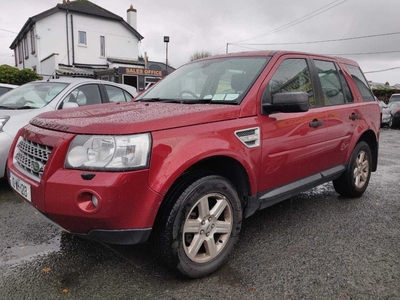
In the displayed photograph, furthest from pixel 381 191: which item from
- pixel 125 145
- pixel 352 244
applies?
pixel 125 145

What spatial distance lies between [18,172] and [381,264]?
9.72ft

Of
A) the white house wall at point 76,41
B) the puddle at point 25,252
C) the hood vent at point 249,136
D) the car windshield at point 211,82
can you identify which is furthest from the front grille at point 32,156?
the white house wall at point 76,41

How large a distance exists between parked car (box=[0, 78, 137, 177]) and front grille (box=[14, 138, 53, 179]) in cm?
180

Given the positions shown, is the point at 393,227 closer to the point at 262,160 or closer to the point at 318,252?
the point at 318,252

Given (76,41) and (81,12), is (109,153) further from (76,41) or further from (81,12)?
(81,12)

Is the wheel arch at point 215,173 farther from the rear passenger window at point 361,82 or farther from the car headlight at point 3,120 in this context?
the car headlight at point 3,120

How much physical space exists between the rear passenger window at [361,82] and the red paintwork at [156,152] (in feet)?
5.17

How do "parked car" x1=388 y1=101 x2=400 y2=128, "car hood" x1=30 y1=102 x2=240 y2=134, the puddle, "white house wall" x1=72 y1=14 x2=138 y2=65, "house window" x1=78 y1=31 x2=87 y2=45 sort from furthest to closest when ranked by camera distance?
"house window" x1=78 y1=31 x2=87 y2=45, "white house wall" x1=72 y1=14 x2=138 y2=65, "parked car" x1=388 y1=101 x2=400 y2=128, the puddle, "car hood" x1=30 y1=102 x2=240 y2=134

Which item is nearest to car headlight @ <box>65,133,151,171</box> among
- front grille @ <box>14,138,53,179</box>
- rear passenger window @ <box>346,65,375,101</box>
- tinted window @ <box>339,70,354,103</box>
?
front grille @ <box>14,138,53,179</box>

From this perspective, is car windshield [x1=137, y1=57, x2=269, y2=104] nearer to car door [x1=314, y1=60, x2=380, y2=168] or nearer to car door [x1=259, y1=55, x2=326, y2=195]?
car door [x1=259, y1=55, x2=326, y2=195]

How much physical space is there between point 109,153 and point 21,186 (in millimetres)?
874

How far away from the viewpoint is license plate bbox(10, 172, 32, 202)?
2336 mm

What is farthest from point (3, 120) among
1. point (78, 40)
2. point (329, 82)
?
point (78, 40)

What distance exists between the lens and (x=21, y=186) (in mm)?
2447
